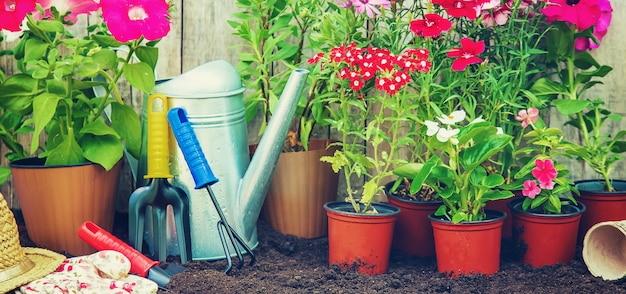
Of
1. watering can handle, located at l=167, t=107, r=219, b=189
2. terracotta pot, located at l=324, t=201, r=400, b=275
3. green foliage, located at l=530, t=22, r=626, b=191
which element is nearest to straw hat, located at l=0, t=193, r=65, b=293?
watering can handle, located at l=167, t=107, r=219, b=189

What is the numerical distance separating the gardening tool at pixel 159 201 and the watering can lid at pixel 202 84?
1.3 inches

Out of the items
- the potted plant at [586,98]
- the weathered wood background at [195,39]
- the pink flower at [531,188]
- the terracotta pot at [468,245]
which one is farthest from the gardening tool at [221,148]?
the potted plant at [586,98]

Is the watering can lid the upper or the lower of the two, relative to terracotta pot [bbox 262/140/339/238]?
upper

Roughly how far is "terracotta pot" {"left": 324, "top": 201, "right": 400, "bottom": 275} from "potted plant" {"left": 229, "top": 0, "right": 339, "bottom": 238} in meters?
0.25

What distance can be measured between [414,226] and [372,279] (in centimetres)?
24

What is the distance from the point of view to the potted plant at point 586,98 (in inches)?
76.2

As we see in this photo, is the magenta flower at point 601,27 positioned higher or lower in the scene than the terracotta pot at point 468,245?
higher

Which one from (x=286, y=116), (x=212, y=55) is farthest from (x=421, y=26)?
(x=212, y=55)

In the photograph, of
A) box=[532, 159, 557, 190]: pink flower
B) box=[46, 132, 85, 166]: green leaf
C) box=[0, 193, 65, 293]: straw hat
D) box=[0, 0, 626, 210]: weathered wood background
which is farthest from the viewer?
box=[0, 0, 626, 210]: weathered wood background

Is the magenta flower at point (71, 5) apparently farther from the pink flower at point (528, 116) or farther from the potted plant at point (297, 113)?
the pink flower at point (528, 116)

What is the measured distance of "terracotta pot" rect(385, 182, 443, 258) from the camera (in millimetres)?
1933

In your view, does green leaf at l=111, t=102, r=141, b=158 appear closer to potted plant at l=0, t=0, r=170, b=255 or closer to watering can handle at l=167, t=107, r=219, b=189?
potted plant at l=0, t=0, r=170, b=255

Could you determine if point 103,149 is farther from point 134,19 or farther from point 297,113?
point 297,113

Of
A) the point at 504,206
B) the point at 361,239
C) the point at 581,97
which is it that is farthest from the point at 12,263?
the point at 581,97
